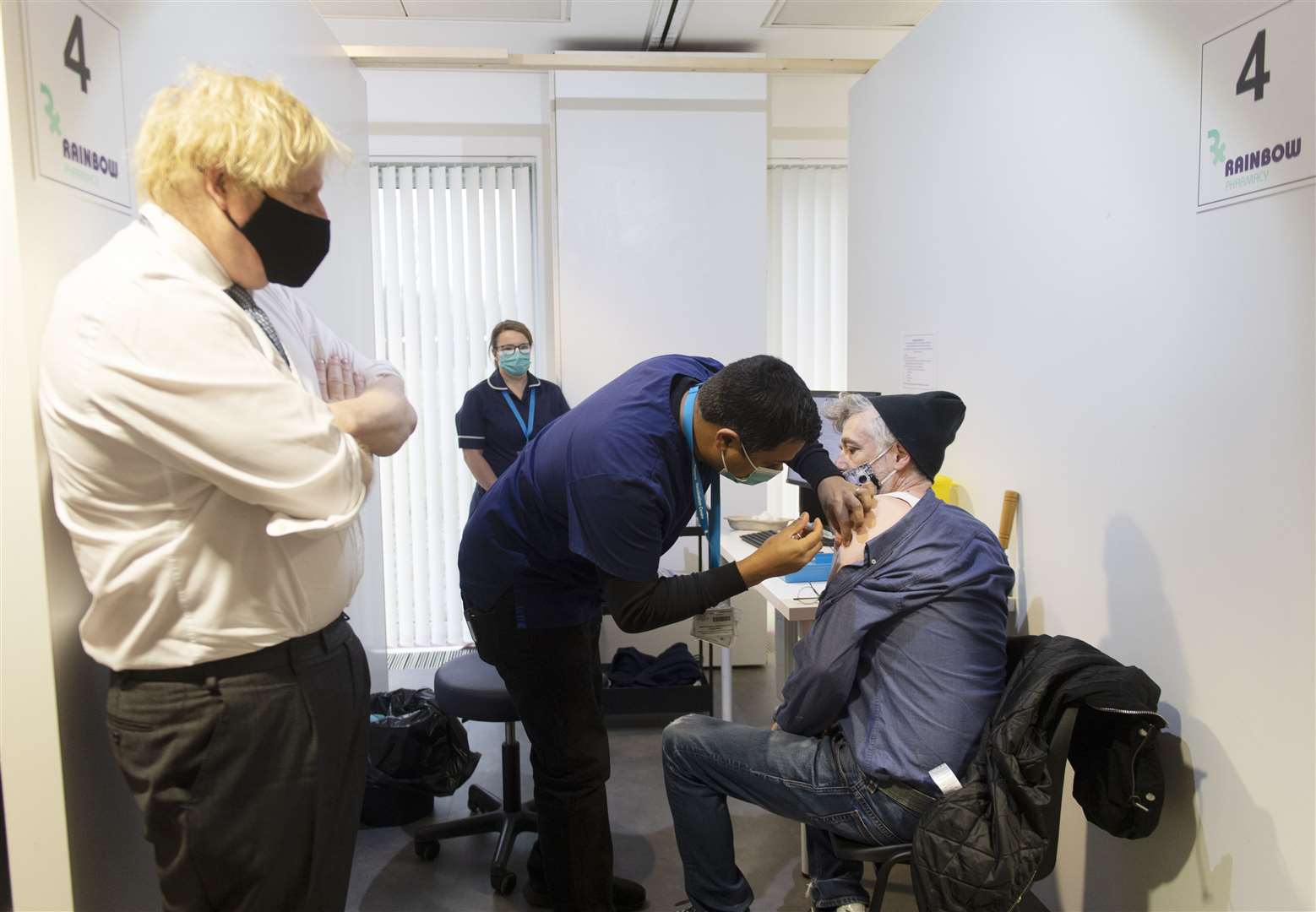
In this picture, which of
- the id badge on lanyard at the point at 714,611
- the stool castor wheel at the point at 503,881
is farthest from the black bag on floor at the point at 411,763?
the id badge on lanyard at the point at 714,611

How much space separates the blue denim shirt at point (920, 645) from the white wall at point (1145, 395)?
39 centimetres

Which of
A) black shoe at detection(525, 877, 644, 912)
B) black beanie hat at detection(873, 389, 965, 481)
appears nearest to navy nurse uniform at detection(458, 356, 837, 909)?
black beanie hat at detection(873, 389, 965, 481)

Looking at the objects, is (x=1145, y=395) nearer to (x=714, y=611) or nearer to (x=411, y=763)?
(x=714, y=611)

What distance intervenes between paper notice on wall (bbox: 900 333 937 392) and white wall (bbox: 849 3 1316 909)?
0.19 feet

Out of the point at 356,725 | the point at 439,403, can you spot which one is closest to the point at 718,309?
the point at 439,403

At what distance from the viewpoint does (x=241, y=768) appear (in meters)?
1.12

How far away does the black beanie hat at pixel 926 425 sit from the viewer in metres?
1.96

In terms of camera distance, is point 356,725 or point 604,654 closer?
point 356,725

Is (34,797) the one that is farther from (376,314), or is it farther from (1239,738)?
(376,314)

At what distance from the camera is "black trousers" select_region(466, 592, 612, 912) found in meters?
1.90

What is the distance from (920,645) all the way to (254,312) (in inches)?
49.7

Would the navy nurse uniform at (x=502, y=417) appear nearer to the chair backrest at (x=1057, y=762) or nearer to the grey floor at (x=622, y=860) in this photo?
the grey floor at (x=622, y=860)

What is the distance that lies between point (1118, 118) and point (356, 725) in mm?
1926

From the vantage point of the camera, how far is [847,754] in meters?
1.76
